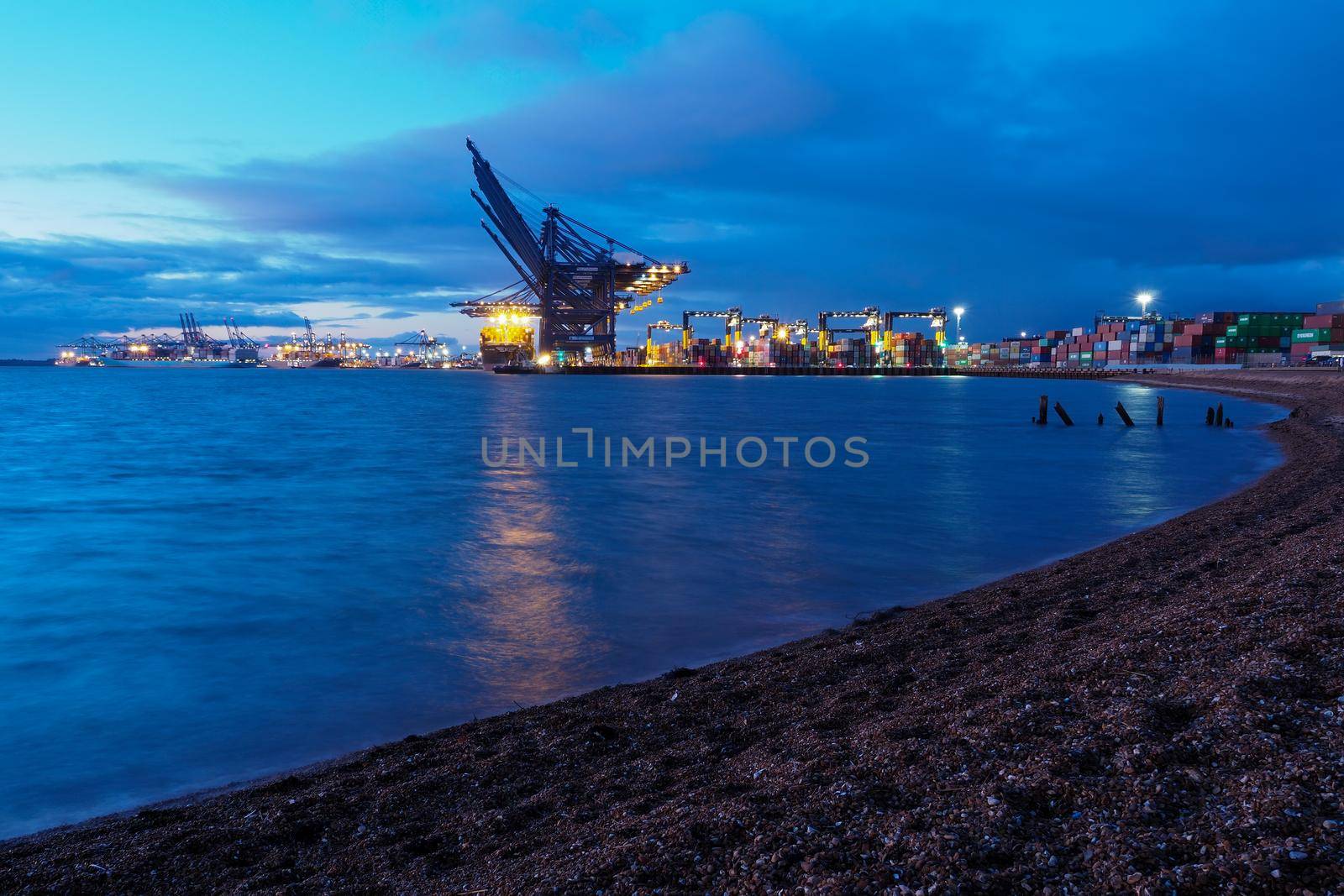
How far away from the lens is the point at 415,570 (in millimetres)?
9531

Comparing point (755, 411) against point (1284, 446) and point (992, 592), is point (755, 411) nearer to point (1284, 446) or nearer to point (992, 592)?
point (1284, 446)

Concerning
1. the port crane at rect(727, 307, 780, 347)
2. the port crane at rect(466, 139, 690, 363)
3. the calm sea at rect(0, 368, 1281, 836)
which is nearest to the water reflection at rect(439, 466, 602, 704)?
the calm sea at rect(0, 368, 1281, 836)

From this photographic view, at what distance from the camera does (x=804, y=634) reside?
21.8ft

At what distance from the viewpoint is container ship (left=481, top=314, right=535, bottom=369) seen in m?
108

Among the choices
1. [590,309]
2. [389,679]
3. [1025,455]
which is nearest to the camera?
[389,679]

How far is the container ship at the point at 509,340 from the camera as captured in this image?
354 ft

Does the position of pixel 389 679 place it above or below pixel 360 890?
below

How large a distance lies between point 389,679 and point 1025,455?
66.8 ft

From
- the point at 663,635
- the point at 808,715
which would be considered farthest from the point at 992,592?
the point at 808,715

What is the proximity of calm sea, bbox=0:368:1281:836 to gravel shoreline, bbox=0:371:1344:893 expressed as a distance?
1.05 meters

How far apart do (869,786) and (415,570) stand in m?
7.70

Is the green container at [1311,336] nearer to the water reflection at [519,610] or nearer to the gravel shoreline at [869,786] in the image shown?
the water reflection at [519,610]

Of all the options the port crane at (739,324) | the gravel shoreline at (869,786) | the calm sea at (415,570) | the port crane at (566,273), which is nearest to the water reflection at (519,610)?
the calm sea at (415,570)

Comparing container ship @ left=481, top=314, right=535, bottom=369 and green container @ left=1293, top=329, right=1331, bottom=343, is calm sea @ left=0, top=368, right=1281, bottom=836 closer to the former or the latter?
container ship @ left=481, top=314, right=535, bottom=369
